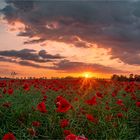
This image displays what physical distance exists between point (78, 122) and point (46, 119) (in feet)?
2.18

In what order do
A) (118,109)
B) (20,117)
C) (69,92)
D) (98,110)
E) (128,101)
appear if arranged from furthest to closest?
(69,92), (128,101), (118,109), (98,110), (20,117)

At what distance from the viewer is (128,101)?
10.6 metres

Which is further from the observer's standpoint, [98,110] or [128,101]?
[128,101]

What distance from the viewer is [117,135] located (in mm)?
6828

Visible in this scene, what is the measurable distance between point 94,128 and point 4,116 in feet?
6.49

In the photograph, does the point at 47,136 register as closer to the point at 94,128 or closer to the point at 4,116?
the point at 94,128

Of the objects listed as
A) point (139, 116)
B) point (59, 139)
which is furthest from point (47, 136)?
point (139, 116)

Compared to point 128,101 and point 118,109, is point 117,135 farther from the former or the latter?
point 128,101

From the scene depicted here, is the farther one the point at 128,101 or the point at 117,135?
the point at 128,101

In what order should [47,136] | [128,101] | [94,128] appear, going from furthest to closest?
[128,101], [94,128], [47,136]

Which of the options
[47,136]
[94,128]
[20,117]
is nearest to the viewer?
[47,136]

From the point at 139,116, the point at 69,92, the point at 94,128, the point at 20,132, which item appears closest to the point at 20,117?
the point at 20,132

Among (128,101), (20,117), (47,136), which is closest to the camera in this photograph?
(47,136)

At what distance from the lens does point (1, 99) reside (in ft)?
31.6
